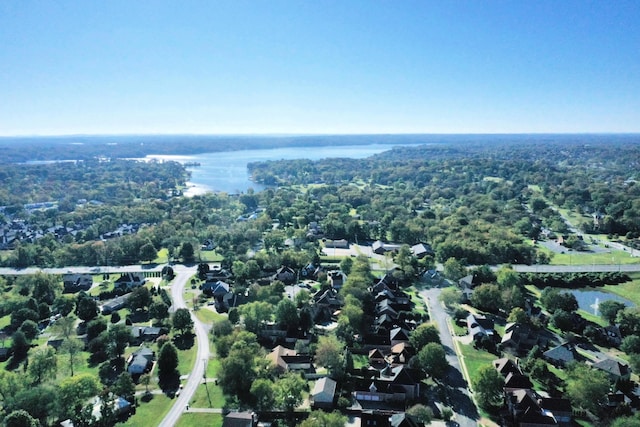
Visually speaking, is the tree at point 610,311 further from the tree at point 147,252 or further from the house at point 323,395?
the tree at point 147,252

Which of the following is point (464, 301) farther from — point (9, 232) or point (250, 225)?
point (9, 232)

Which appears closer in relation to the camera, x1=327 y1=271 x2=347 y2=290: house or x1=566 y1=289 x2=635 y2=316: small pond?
x1=566 y1=289 x2=635 y2=316: small pond

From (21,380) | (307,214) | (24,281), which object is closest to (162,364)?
(21,380)

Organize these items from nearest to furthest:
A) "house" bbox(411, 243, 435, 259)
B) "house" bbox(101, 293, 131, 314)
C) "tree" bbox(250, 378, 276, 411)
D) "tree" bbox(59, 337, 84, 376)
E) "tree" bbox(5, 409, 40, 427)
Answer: "tree" bbox(5, 409, 40, 427)
"tree" bbox(250, 378, 276, 411)
"tree" bbox(59, 337, 84, 376)
"house" bbox(101, 293, 131, 314)
"house" bbox(411, 243, 435, 259)

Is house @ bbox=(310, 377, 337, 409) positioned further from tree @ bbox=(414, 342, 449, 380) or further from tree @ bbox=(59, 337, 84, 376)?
tree @ bbox=(59, 337, 84, 376)

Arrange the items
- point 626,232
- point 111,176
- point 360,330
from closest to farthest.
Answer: point 360,330 → point 626,232 → point 111,176

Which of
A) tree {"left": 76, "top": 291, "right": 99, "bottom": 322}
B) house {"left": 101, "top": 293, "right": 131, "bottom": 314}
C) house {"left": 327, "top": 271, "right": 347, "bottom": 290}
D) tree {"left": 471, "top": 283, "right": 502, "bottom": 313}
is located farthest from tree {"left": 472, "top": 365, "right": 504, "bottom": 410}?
tree {"left": 76, "top": 291, "right": 99, "bottom": 322}

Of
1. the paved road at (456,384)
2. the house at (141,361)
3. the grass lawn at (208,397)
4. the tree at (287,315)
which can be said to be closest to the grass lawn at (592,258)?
the paved road at (456,384)
